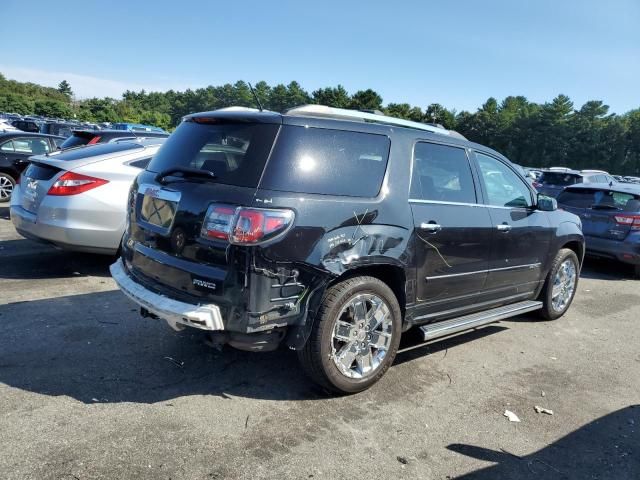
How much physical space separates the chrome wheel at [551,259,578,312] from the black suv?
1636 millimetres

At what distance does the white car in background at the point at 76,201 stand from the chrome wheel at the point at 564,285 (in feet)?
16.5

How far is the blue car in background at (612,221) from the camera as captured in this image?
8.14 metres

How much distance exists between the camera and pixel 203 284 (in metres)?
3.19

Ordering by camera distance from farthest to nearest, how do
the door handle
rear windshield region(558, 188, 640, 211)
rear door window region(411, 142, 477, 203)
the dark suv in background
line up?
the dark suv in background → rear windshield region(558, 188, 640, 211) → rear door window region(411, 142, 477, 203) → the door handle

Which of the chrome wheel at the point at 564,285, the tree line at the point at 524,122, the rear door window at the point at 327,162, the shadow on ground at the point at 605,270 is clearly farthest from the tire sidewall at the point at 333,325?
the tree line at the point at 524,122

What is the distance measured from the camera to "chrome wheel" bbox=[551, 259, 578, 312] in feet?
18.9

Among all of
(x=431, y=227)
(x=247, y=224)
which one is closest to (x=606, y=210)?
(x=431, y=227)

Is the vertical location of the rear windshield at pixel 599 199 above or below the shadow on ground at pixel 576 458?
above

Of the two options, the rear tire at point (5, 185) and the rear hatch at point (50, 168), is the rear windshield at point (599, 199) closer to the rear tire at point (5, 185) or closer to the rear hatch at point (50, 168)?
the rear hatch at point (50, 168)

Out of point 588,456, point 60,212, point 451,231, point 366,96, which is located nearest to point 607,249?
point 451,231

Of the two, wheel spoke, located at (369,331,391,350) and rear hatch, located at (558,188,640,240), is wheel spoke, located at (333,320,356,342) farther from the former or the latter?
rear hatch, located at (558,188,640,240)

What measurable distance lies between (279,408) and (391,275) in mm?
1271

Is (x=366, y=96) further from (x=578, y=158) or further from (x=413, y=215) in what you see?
(x=413, y=215)

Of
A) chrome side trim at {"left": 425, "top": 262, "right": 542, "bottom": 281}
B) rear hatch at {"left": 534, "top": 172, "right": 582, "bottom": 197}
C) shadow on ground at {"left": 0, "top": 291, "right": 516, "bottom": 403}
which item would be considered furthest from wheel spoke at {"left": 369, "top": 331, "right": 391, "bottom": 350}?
rear hatch at {"left": 534, "top": 172, "right": 582, "bottom": 197}
